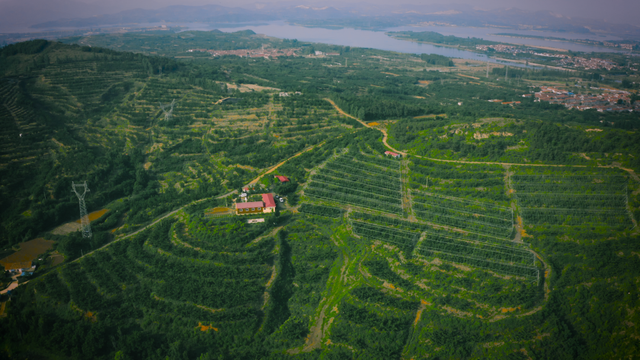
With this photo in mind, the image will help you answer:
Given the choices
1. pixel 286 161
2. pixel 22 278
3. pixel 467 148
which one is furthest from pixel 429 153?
pixel 22 278

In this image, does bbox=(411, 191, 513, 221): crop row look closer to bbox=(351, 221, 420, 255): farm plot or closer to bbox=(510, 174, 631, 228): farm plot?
bbox=(510, 174, 631, 228): farm plot

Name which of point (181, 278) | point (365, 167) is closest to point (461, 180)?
point (365, 167)

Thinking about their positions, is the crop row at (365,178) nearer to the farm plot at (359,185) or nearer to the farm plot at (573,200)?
the farm plot at (359,185)

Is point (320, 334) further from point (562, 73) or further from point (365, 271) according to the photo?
point (562, 73)

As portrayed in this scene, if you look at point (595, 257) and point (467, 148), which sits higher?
point (467, 148)

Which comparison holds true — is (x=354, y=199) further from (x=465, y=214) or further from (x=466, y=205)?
(x=466, y=205)
